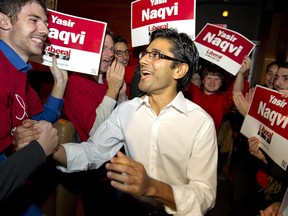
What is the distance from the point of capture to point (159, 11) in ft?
6.85

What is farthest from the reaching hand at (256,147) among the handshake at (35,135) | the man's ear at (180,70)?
the handshake at (35,135)

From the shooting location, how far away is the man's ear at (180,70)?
1.54m

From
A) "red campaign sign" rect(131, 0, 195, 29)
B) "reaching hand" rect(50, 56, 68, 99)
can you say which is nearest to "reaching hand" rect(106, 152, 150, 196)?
"reaching hand" rect(50, 56, 68, 99)

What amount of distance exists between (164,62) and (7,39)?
914 millimetres

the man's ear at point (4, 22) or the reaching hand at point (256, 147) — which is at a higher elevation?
the man's ear at point (4, 22)

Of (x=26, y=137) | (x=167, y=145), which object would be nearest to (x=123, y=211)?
(x=167, y=145)

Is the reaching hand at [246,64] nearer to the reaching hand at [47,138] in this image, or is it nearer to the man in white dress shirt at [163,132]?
the man in white dress shirt at [163,132]

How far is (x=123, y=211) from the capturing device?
180 cm

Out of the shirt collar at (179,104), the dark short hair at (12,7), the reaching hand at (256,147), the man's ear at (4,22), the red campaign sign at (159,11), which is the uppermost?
the red campaign sign at (159,11)

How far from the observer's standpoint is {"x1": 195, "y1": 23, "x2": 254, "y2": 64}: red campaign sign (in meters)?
2.36

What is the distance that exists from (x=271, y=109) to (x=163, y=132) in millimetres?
838

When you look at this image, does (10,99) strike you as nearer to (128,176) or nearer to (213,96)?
(128,176)

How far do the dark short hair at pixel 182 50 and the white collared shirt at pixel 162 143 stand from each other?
0.61 ft

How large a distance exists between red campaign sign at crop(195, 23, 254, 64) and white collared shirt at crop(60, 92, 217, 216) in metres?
1.12
